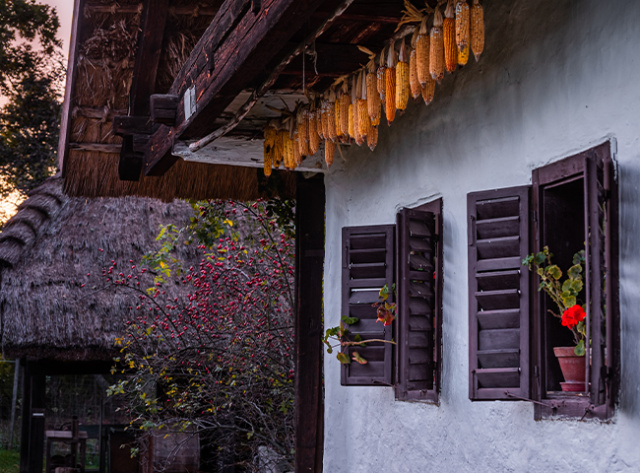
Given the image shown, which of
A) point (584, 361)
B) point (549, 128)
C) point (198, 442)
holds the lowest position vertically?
point (198, 442)

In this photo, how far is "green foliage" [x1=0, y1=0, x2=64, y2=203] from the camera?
17453 millimetres

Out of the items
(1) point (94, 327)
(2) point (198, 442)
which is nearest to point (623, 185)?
(2) point (198, 442)

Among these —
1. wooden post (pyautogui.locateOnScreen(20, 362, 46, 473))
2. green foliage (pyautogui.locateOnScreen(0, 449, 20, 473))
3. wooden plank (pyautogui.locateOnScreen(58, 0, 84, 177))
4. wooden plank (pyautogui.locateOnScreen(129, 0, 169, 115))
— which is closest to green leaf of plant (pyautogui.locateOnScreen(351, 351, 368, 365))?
wooden plank (pyautogui.locateOnScreen(129, 0, 169, 115))

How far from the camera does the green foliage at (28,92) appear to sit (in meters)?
17.5

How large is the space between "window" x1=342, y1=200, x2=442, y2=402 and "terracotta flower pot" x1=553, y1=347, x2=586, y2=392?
3.98 feet

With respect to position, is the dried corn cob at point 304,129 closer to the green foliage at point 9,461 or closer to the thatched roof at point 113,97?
the thatched roof at point 113,97

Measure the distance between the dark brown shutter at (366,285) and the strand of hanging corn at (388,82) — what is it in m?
0.56

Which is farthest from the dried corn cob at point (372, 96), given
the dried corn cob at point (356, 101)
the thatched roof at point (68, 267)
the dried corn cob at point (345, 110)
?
the thatched roof at point (68, 267)

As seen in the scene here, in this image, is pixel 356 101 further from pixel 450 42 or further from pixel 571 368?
pixel 571 368

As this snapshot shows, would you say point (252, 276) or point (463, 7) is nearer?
point (463, 7)

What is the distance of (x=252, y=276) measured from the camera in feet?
29.9

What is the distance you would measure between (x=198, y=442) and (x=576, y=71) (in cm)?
900

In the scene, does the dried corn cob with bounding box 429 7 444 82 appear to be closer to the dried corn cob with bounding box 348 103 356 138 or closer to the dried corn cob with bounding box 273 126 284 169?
the dried corn cob with bounding box 348 103 356 138

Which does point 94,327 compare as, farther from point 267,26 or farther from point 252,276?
point 267,26
